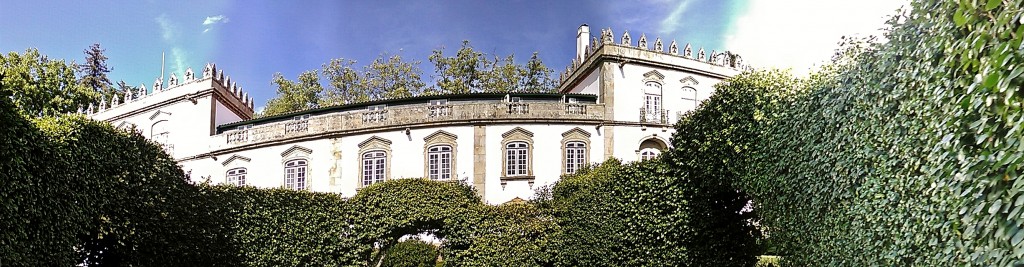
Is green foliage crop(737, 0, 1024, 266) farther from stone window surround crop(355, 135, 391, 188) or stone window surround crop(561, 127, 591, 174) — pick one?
stone window surround crop(355, 135, 391, 188)

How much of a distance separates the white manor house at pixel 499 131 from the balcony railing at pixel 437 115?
0.13ft

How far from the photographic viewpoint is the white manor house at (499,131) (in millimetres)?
27328

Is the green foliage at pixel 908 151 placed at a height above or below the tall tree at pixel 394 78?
below

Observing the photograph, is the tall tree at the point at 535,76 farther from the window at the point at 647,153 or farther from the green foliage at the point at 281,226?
the green foliage at the point at 281,226

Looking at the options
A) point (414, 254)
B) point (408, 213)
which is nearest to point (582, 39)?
point (414, 254)

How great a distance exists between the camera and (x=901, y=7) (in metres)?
6.98

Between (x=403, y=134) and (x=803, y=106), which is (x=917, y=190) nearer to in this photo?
→ (x=803, y=106)

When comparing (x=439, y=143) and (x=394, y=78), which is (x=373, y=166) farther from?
(x=394, y=78)

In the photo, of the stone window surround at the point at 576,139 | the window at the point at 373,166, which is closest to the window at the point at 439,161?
the window at the point at 373,166

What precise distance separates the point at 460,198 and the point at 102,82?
41.6 metres

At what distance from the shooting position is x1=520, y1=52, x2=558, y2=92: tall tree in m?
36.7

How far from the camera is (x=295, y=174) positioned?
29.5 meters

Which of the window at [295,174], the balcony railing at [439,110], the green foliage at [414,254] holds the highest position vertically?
the balcony railing at [439,110]

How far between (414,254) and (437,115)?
785cm
